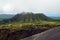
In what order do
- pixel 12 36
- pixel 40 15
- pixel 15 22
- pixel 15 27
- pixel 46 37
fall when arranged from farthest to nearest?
pixel 40 15 < pixel 15 22 < pixel 15 27 < pixel 12 36 < pixel 46 37

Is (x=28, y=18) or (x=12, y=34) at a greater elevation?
(x=28, y=18)

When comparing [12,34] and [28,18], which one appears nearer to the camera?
[12,34]

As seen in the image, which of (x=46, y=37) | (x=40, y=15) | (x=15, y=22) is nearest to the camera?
(x=46, y=37)

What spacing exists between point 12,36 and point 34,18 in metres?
7.92

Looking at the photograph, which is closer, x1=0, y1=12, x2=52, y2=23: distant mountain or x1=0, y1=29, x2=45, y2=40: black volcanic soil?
x1=0, y1=29, x2=45, y2=40: black volcanic soil

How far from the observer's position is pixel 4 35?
Answer: 60.5ft

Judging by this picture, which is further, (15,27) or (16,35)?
(15,27)

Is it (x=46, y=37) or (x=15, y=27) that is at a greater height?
(x=46, y=37)

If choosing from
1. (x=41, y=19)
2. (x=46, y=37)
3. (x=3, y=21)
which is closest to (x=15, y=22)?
(x=3, y=21)

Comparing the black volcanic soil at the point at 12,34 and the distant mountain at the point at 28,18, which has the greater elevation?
the distant mountain at the point at 28,18

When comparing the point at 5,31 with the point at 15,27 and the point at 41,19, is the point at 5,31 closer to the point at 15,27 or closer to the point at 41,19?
the point at 15,27

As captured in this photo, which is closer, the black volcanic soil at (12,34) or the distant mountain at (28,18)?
the black volcanic soil at (12,34)

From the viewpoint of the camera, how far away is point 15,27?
2077 cm

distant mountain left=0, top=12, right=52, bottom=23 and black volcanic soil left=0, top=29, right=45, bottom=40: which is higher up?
distant mountain left=0, top=12, right=52, bottom=23
